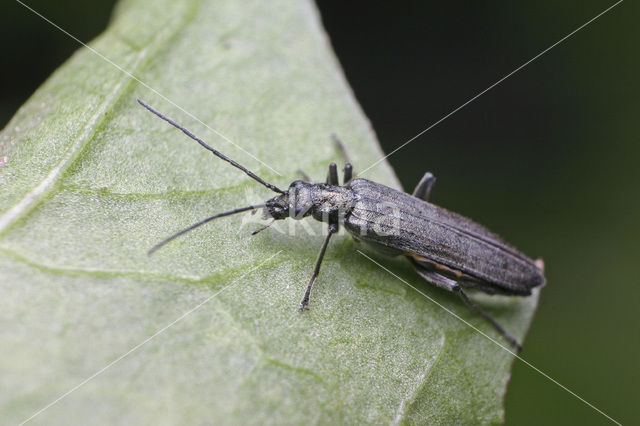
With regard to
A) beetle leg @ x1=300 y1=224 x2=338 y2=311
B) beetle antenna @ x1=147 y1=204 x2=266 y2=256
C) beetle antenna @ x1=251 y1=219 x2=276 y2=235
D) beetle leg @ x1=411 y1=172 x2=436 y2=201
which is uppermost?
beetle antenna @ x1=147 y1=204 x2=266 y2=256

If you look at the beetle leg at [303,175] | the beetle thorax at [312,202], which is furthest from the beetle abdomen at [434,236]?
the beetle leg at [303,175]

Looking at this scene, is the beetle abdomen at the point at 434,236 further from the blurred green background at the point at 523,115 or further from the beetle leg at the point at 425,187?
the blurred green background at the point at 523,115

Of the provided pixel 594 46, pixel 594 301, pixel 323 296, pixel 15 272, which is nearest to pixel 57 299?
pixel 15 272

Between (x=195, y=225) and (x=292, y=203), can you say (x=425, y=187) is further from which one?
(x=195, y=225)

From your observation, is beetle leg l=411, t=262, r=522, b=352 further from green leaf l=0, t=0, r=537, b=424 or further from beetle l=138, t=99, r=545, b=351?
green leaf l=0, t=0, r=537, b=424

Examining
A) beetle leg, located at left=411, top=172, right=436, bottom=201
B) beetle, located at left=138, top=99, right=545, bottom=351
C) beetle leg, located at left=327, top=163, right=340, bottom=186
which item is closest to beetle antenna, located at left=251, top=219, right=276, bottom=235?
beetle, located at left=138, top=99, right=545, bottom=351

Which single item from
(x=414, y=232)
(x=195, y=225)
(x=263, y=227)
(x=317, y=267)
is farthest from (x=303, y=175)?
(x=195, y=225)
